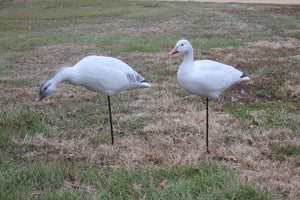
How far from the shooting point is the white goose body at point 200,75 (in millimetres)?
3512

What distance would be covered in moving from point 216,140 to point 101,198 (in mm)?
1772

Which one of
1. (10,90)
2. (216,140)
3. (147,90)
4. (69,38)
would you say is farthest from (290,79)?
(69,38)

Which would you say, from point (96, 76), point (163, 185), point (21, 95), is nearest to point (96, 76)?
point (96, 76)

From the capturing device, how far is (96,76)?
11.6ft

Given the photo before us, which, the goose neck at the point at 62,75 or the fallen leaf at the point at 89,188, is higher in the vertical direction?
the goose neck at the point at 62,75

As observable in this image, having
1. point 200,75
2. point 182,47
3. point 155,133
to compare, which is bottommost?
point 155,133

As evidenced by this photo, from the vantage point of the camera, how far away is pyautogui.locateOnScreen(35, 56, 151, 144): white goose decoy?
3445 millimetres

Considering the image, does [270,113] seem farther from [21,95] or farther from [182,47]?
[21,95]

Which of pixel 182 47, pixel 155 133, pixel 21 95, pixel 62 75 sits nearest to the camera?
pixel 62 75

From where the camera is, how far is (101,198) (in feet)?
9.59

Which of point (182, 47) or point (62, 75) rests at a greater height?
point (182, 47)

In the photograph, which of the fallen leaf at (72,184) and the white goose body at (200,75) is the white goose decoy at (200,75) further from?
the fallen leaf at (72,184)

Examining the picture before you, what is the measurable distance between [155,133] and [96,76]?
1265 millimetres

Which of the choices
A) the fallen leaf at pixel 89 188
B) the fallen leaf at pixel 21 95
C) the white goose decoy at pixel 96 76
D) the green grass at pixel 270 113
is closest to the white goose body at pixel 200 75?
Answer: the white goose decoy at pixel 96 76
